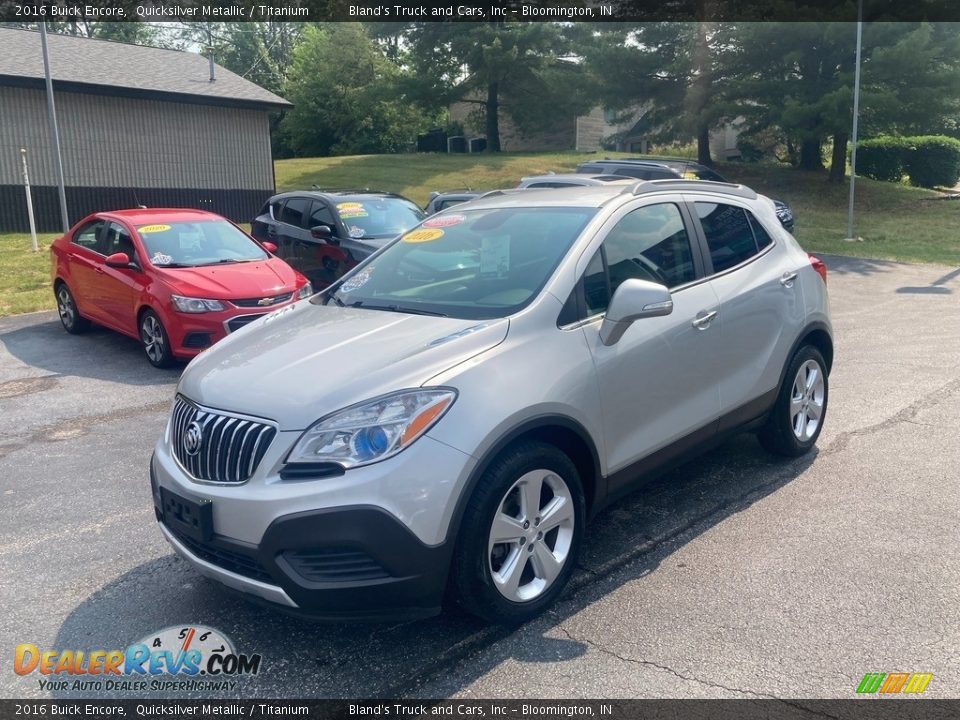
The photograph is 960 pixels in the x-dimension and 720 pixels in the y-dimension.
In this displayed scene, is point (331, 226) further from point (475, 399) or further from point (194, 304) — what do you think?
point (475, 399)

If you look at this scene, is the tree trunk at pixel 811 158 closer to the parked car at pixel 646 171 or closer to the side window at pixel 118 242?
the parked car at pixel 646 171

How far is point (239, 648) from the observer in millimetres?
3570

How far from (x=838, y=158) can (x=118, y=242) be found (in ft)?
81.2

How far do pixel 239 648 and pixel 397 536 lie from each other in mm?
952

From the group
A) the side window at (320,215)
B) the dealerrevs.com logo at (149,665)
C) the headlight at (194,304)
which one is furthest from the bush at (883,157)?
the dealerrevs.com logo at (149,665)

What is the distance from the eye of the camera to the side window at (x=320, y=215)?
12.0 meters

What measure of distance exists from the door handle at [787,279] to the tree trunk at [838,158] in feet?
77.7

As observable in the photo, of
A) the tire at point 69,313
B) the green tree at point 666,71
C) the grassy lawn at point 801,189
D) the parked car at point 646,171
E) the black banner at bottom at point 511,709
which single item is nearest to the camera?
the black banner at bottom at point 511,709

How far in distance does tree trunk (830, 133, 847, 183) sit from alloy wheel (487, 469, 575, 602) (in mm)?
26082

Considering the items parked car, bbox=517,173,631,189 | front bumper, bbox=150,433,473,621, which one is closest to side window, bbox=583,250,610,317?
parked car, bbox=517,173,631,189

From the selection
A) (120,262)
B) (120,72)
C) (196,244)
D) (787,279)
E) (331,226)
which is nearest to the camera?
→ (787,279)

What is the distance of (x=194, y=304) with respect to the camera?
855 cm

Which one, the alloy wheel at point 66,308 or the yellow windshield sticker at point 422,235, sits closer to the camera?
the yellow windshield sticker at point 422,235

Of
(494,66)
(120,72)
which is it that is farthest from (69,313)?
(494,66)
